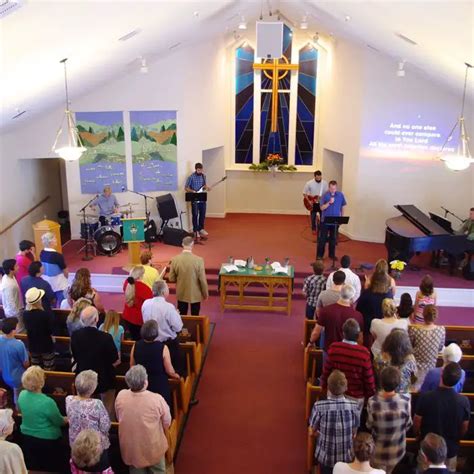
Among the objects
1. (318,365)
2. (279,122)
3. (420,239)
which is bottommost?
(318,365)

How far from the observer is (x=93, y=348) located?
16.2 feet

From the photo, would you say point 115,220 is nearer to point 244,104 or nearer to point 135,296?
point 244,104

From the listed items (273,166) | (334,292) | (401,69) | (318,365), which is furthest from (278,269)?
(273,166)

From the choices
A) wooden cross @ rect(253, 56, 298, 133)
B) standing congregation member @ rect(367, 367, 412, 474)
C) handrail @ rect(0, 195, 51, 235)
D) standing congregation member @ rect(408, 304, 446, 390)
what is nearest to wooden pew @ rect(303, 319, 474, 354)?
standing congregation member @ rect(408, 304, 446, 390)

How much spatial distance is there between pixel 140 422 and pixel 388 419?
1861 millimetres

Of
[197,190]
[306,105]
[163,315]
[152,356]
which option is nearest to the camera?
[152,356]

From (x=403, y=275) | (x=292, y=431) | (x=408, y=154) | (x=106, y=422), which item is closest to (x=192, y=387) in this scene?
(x=292, y=431)

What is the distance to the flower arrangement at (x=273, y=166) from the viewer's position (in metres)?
14.0

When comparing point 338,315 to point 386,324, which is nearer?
point 386,324

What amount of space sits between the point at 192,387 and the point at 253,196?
8.34 m

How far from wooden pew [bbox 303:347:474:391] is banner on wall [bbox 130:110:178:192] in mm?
6194

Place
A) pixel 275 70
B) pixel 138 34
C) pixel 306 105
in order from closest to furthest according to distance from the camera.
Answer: pixel 138 34 < pixel 275 70 < pixel 306 105

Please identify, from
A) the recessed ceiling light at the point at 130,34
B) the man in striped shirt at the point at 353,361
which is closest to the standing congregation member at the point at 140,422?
the man in striped shirt at the point at 353,361

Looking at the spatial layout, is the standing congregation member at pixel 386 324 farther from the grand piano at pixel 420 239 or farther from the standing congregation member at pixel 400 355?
the grand piano at pixel 420 239
